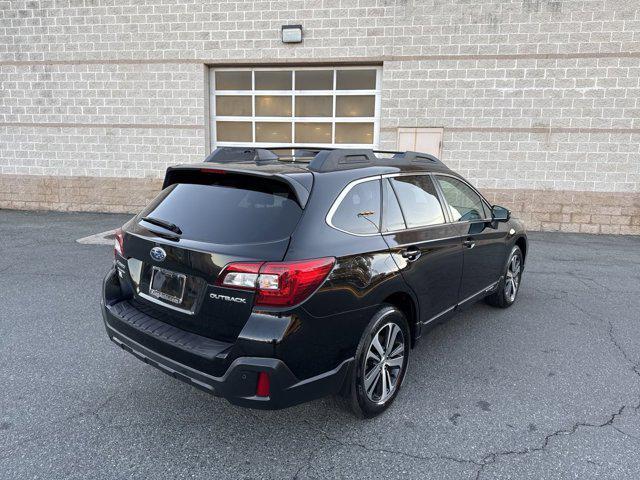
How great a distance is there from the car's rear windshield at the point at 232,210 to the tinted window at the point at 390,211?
0.76m

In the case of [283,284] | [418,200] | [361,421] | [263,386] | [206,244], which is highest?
[418,200]

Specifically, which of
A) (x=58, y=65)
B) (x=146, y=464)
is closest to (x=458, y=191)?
(x=146, y=464)

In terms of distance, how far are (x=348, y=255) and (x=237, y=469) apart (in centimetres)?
132

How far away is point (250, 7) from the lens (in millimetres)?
9539

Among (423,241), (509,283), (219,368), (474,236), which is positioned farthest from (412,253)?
(509,283)

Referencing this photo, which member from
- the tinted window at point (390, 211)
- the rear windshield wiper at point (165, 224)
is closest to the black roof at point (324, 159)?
the tinted window at point (390, 211)

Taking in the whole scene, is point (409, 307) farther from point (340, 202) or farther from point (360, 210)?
point (340, 202)

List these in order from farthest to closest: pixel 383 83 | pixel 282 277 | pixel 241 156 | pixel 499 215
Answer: pixel 383 83
pixel 499 215
pixel 241 156
pixel 282 277

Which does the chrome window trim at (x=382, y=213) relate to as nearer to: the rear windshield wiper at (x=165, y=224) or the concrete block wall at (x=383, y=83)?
the rear windshield wiper at (x=165, y=224)

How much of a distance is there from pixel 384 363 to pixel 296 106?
8313 millimetres

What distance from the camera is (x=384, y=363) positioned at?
2.91 m

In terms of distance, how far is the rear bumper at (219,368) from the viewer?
2.27 meters

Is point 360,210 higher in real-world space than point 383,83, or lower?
lower

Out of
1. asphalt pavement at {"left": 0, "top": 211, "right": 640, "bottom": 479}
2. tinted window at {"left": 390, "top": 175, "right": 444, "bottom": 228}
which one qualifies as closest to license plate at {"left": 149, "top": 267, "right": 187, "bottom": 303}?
asphalt pavement at {"left": 0, "top": 211, "right": 640, "bottom": 479}
